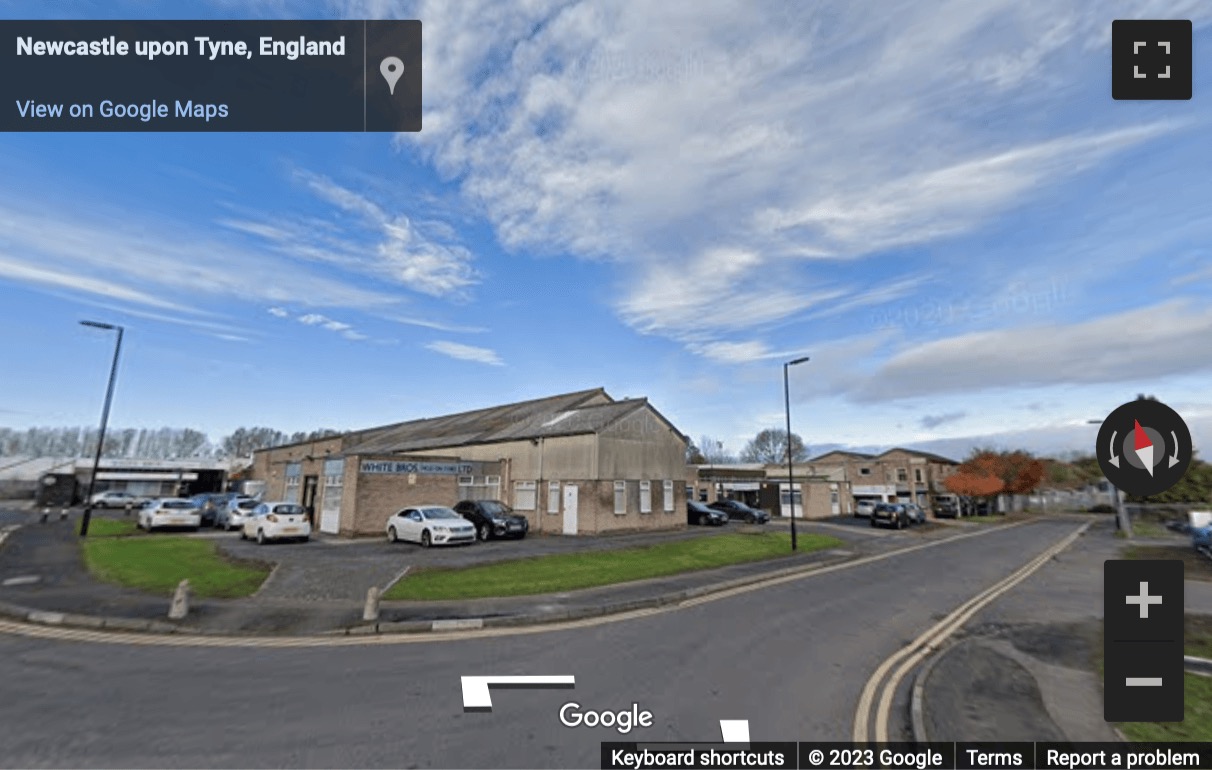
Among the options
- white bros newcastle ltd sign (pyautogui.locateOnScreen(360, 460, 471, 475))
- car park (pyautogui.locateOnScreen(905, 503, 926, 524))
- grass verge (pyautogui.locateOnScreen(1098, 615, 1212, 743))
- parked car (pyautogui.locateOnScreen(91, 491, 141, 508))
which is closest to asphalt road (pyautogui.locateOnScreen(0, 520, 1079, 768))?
grass verge (pyautogui.locateOnScreen(1098, 615, 1212, 743))

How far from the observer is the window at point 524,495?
29.0 metres

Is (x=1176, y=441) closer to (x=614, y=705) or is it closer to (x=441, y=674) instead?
(x=614, y=705)

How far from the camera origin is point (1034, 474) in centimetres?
6675

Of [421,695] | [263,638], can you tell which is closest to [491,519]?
[263,638]

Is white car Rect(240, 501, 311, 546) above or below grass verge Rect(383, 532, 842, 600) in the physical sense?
above

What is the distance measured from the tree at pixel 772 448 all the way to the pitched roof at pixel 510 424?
58.0 m

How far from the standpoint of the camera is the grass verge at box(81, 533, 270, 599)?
13.0m

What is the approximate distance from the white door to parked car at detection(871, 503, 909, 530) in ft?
78.5

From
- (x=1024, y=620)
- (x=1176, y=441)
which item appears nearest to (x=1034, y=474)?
(x=1024, y=620)

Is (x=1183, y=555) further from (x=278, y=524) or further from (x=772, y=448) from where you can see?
(x=772, y=448)

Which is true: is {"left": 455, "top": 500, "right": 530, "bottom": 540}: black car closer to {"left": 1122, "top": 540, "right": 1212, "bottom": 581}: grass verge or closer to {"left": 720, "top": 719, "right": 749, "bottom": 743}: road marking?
{"left": 720, "top": 719, "right": 749, "bottom": 743}: road marking

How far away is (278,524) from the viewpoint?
70.5 feet

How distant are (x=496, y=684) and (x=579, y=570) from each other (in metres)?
9.02

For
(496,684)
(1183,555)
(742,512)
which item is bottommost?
(1183,555)
